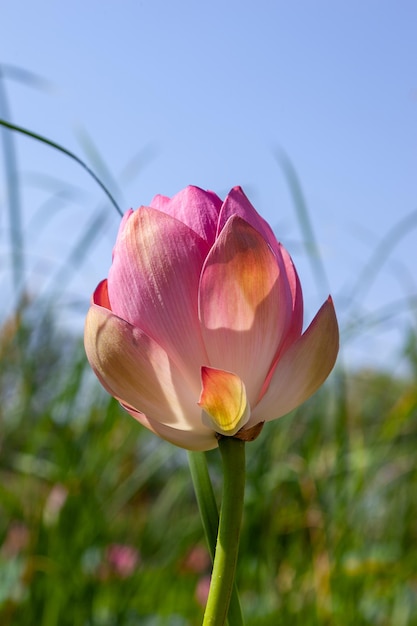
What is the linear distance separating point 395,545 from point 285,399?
1256mm

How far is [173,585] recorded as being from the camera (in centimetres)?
124

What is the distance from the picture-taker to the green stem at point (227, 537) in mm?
186

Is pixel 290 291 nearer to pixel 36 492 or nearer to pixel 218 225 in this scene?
pixel 218 225

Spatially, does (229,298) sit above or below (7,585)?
above

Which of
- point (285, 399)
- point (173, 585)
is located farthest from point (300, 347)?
point (173, 585)

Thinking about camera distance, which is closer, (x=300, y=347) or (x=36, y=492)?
(x=300, y=347)

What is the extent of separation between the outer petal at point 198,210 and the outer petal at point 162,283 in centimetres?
1

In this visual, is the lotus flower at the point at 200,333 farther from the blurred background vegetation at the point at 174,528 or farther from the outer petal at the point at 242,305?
the blurred background vegetation at the point at 174,528

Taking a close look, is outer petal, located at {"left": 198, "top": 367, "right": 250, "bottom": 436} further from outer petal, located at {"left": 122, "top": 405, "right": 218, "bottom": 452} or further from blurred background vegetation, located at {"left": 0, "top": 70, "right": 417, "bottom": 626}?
blurred background vegetation, located at {"left": 0, "top": 70, "right": 417, "bottom": 626}

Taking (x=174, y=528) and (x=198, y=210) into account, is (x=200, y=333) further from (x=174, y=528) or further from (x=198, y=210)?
(x=174, y=528)

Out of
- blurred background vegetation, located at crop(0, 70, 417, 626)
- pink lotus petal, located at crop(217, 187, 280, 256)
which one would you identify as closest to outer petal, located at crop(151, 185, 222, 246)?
pink lotus petal, located at crop(217, 187, 280, 256)

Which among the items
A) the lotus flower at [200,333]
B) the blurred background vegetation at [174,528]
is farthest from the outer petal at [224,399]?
the blurred background vegetation at [174,528]

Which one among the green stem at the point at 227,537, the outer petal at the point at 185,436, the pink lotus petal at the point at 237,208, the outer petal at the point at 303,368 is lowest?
the green stem at the point at 227,537

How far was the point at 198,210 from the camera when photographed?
248mm
